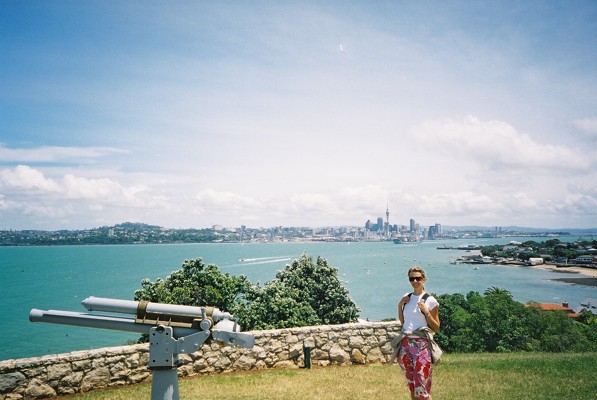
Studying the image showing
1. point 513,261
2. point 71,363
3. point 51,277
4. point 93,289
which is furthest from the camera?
point 513,261

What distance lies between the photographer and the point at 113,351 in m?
8.11

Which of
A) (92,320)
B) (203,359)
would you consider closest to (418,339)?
(92,320)

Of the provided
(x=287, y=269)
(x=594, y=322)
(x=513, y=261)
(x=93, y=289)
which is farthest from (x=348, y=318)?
(x=513, y=261)

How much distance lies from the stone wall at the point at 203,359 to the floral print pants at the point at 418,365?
4700mm

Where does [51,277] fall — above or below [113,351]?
below

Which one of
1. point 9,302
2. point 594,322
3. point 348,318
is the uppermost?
point 348,318

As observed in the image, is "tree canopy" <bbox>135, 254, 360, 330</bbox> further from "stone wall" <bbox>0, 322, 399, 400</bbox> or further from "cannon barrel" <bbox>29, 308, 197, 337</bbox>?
"cannon barrel" <bbox>29, 308, 197, 337</bbox>

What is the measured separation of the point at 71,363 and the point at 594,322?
51.3 m

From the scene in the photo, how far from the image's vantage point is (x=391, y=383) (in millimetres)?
7793

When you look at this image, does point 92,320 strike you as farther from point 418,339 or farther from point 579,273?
point 579,273

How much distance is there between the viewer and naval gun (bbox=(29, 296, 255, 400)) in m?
4.09

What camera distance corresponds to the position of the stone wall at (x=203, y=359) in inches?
292

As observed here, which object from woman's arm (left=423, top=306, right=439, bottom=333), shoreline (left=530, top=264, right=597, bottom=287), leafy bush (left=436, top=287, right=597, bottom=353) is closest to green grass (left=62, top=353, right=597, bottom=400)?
woman's arm (left=423, top=306, right=439, bottom=333)

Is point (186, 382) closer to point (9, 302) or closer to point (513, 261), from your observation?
point (9, 302)
